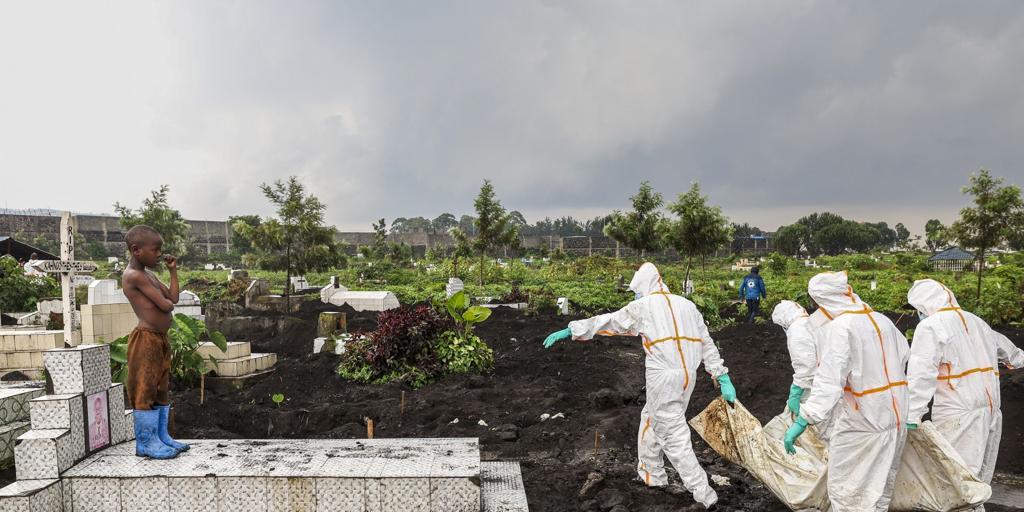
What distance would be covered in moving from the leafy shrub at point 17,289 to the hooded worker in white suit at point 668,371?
12795 millimetres

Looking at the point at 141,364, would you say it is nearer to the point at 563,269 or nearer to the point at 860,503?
the point at 860,503

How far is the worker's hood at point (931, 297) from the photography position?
170 inches

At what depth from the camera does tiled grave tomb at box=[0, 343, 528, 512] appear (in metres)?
3.51

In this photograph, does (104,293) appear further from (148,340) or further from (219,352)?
(148,340)

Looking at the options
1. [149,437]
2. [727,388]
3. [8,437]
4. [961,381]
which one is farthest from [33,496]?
[961,381]

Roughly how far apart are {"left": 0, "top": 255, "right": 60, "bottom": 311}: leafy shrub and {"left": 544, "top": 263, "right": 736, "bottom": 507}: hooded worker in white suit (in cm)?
1280

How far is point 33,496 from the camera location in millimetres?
3322

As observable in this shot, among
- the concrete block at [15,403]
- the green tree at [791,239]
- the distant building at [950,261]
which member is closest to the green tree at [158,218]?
the concrete block at [15,403]

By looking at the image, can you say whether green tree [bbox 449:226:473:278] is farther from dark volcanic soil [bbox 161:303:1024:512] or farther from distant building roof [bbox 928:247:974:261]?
distant building roof [bbox 928:247:974:261]

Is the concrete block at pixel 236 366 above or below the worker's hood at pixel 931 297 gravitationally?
below

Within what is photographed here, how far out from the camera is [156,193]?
803 inches

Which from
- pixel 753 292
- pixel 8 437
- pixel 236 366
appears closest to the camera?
pixel 8 437

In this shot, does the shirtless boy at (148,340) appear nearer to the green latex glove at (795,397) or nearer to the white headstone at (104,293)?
the green latex glove at (795,397)

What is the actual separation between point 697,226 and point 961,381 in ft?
42.1
